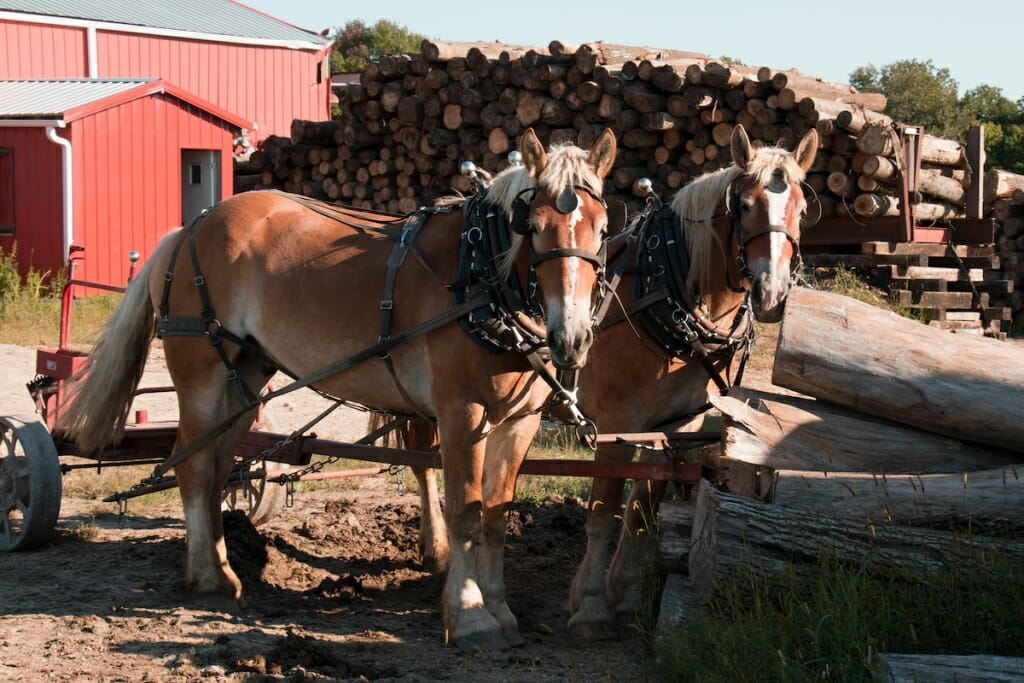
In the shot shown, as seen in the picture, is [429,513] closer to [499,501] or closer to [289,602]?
[289,602]

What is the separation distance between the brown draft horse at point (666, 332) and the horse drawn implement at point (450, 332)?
0.01m

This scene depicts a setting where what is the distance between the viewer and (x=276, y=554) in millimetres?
5957

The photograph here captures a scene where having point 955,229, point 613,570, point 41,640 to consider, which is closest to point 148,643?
point 41,640

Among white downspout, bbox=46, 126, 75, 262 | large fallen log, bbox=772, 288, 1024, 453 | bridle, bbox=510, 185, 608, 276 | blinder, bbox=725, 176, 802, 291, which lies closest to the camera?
bridle, bbox=510, 185, 608, 276

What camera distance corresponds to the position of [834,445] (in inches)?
176

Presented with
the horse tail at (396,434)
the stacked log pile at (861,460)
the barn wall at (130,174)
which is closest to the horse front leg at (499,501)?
the stacked log pile at (861,460)

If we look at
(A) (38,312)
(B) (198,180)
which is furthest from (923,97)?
(A) (38,312)

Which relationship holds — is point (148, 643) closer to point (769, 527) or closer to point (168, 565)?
point (168, 565)

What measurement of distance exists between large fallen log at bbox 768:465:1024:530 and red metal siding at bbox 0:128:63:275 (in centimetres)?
1369

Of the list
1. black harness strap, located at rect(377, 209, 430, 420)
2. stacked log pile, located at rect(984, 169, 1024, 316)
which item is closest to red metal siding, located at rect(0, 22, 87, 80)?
stacked log pile, located at rect(984, 169, 1024, 316)

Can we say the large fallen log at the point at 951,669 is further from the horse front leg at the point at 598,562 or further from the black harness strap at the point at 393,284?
the black harness strap at the point at 393,284

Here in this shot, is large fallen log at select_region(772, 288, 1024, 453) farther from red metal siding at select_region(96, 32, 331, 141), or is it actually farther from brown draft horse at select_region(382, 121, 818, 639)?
red metal siding at select_region(96, 32, 331, 141)

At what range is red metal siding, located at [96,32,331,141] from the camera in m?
23.4

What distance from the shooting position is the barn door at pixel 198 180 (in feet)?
58.4
